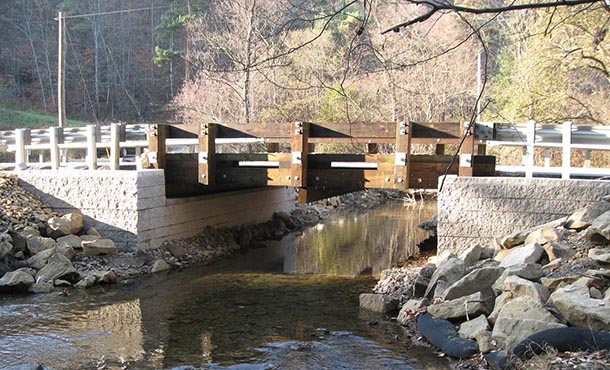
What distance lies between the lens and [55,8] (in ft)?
150

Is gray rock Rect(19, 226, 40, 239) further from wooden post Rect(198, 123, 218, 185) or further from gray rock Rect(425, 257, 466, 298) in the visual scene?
gray rock Rect(425, 257, 466, 298)

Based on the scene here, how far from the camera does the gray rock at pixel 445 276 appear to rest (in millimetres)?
7788

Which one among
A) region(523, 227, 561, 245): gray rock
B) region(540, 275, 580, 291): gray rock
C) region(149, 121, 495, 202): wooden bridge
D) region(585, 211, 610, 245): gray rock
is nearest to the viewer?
region(540, 275, 580, 291): gray rock

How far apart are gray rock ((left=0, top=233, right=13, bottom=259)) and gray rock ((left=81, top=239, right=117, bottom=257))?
1.20 m

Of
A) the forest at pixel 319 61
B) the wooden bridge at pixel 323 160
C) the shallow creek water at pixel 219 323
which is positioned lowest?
the shallow creek water at pixel 219 323

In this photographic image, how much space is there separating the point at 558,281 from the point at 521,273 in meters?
0.43

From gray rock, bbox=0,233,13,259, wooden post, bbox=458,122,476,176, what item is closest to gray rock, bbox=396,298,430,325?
wooden post, bbox=458,122,476,176

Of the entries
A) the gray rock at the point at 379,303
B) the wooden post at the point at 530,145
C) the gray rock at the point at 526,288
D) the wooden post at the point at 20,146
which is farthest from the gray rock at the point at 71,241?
the wooden post at the point at 530,145

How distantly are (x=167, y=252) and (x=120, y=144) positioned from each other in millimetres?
3166

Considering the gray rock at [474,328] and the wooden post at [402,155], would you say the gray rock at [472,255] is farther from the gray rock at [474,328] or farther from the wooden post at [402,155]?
the wooden post at [402,155]

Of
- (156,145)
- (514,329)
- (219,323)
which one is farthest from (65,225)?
(514,329)

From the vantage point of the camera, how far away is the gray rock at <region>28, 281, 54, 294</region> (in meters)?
9.19

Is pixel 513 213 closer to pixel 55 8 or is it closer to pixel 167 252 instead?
pixel 167 252

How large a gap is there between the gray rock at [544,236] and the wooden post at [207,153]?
618cm
